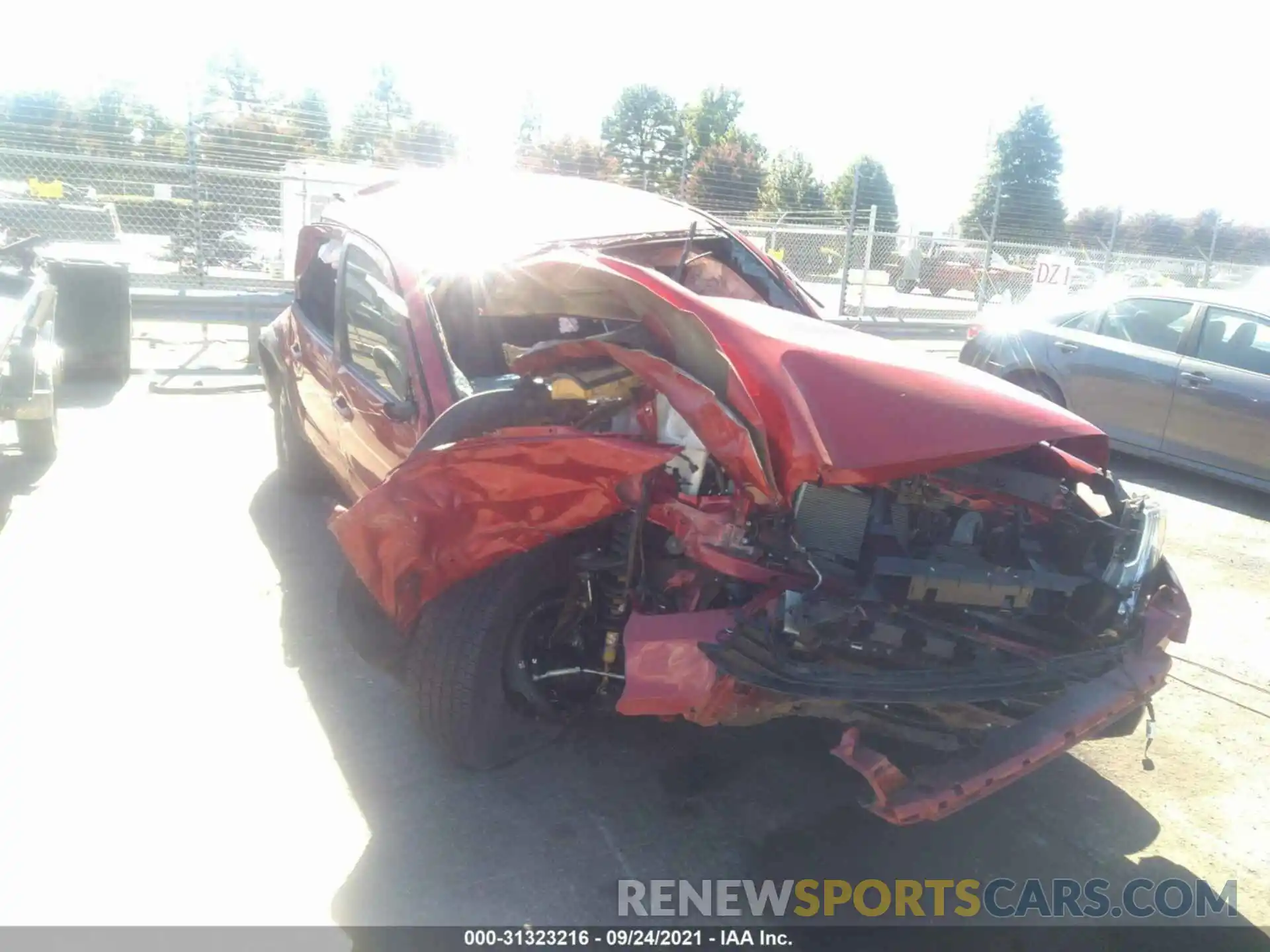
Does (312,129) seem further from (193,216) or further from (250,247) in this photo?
(193,216)

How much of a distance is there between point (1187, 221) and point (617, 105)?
28000 mm

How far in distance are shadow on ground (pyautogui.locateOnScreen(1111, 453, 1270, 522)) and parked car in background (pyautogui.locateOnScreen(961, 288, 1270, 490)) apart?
219 mm

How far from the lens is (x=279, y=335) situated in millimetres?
5535

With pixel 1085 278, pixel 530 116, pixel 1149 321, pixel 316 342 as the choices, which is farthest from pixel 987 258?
pixel 530 116

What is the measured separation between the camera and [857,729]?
8.84 feet

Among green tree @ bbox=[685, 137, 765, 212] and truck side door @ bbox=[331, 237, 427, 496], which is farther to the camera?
green tree @ bbox=[685, 137, 765, 212]

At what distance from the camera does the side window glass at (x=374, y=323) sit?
Result: 3.68 m

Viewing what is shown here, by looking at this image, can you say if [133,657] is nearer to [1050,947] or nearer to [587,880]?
[587,880]

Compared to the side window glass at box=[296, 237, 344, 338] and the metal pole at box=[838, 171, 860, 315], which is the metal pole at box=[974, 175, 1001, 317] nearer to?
the metal pole at box=[838, 171, 860, 315]

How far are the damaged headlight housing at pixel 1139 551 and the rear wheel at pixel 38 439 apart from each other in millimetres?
5917

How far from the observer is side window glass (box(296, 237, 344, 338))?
502 centimetres

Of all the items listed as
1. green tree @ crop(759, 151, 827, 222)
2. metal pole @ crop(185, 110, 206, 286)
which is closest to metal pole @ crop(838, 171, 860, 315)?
metal pole @ crop(185, 110, 206, 286)

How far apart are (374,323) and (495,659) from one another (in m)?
1.73

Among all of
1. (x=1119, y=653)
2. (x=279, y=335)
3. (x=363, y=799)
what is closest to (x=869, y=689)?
(x=1119, y=653)
